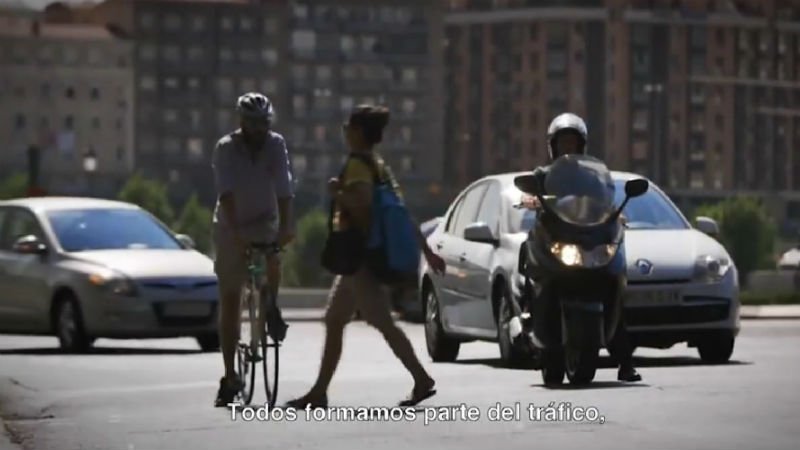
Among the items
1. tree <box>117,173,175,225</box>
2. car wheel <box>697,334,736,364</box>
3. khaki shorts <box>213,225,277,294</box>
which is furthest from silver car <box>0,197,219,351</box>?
tree <box>117,173,175,225</box>

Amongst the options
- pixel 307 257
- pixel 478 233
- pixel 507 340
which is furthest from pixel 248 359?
pixel 307 257

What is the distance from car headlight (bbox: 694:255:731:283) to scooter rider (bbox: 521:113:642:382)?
297 centimetres

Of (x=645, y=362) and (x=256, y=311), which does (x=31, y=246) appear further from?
(x=256, y=311)

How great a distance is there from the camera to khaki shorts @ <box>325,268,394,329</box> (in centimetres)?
1266

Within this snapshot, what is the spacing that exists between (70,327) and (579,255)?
9.69m

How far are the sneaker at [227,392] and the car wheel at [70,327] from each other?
370 inches

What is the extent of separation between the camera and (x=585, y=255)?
46.3 feet

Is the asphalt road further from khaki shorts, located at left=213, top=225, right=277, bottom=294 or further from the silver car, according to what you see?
the silver car

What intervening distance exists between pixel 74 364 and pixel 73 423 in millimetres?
7041

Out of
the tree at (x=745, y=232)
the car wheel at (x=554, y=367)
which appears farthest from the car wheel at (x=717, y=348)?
the tree at (x=745, y=232)

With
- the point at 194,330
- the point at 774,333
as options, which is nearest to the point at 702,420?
the point at 194,330

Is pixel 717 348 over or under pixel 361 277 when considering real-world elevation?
under

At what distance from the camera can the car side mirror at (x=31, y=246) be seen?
23500 millimetres

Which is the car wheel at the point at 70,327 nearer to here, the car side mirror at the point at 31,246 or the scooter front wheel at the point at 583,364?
the car side mirror at the point at 31,246
